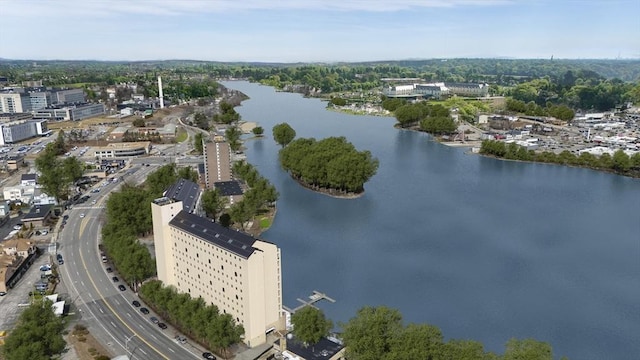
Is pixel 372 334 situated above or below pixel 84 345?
above

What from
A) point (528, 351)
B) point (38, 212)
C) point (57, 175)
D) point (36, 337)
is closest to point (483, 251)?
point (528, 351)

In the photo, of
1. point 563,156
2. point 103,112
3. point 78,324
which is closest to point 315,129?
point 563,156

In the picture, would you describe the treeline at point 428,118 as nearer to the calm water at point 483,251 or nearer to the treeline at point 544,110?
the treeline at point 544,110

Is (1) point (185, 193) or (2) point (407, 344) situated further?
(1) point (185, 193)

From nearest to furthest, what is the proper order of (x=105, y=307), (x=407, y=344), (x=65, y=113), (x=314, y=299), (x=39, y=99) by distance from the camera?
(x=407, y=344) < (x=105, y=307) < (x=314, y=299) < (x=65, y=113) < (x=39, y=99)

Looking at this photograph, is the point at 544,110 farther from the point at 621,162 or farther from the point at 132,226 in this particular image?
the point at 132,226

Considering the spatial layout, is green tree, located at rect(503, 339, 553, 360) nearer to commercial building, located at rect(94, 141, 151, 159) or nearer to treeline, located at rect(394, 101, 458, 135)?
commercial building, located at rect(94, 141, 151, 159)

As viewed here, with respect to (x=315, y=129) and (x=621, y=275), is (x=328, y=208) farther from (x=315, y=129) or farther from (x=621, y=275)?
(x=315, y=129)
